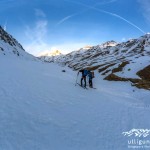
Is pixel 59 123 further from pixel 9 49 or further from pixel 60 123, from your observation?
pixel 9 49

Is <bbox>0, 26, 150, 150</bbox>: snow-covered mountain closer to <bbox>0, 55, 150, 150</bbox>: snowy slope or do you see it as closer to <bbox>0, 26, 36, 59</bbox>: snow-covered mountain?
<bbox>0, 55, 150, 150</bbox>: snowy slope

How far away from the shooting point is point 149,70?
1725 inches

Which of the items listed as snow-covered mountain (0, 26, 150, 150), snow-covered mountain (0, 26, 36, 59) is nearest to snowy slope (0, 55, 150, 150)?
snow-covered mountain (0, 26, 150, 150)

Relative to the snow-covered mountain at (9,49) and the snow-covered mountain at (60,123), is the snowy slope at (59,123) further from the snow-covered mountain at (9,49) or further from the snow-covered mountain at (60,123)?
the snow-covered mountain at (9,49)

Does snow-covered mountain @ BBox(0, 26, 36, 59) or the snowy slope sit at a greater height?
snow-covered mountain @ BBox(0, 26, 36, 59)

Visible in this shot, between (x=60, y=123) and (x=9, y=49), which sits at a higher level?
(x=9, y=49)

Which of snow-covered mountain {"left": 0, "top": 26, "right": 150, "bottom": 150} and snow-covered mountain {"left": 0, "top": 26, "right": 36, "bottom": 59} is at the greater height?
snow-covered mountain {"left": 0, "top": 26, "right": 36, "bottom": 59}

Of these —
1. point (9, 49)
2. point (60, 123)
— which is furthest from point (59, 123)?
point (9, 49)

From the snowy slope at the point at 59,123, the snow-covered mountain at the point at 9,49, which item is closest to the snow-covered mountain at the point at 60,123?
the snowy slope at the point at 59,123

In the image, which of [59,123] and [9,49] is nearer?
[59,123]

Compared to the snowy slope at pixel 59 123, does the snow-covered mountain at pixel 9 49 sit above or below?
above

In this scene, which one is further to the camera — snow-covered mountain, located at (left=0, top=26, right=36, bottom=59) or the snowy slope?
snow-covered mountain, located at (left=0, top=26, right=36, bottom=59)

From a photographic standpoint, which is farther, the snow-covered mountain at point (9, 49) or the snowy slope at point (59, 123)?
the snow-covered mountain at point (9, 49)

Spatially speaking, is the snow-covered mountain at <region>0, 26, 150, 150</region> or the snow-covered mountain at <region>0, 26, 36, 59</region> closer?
the snow-covered mountain at <region>0, 26, 150, 150</region>
